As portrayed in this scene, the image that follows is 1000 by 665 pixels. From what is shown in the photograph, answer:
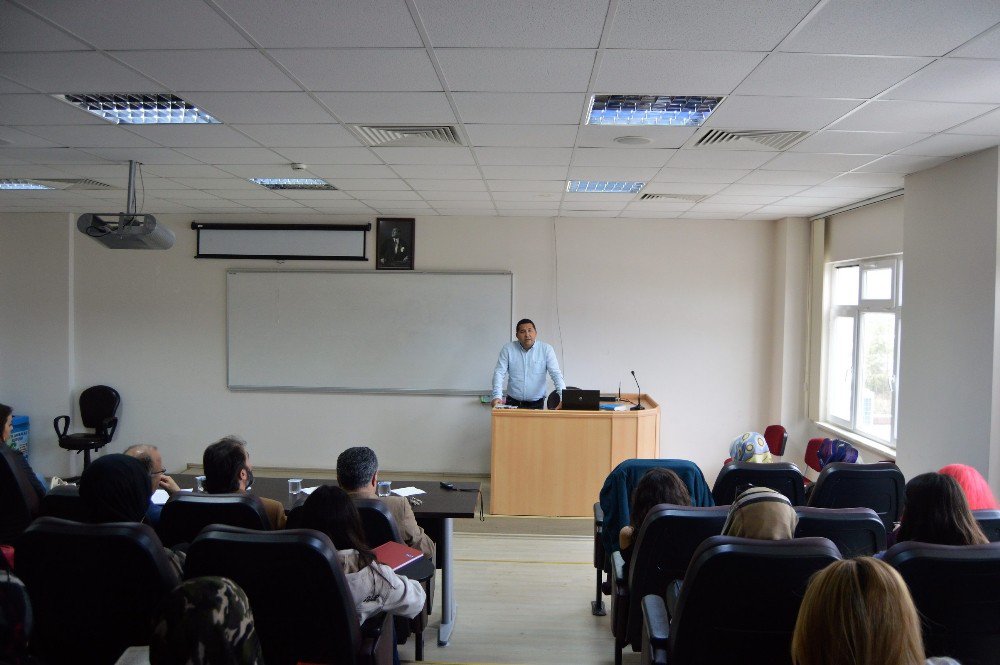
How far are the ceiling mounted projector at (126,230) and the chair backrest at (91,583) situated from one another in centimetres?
318

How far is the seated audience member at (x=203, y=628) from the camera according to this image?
4.31 feet

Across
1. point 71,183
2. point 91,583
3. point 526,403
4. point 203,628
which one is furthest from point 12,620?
point 71,183

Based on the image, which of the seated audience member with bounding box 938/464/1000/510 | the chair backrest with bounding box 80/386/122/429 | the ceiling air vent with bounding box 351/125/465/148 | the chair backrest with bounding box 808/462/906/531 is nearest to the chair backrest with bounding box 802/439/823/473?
the chair backrest with bounding box 808/462/906/531

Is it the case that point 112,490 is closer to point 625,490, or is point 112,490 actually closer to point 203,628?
point 203,628

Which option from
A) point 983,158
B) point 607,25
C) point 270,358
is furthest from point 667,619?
point 270,358

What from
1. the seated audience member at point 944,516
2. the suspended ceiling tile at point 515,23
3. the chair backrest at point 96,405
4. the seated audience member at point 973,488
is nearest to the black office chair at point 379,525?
the suspended ceiling tile at point 515,23

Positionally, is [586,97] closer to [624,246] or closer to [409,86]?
[409,86]

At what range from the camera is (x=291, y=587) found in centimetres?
202

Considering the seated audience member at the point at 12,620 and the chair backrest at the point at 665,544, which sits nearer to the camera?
the seated audience member at the point at 12,620

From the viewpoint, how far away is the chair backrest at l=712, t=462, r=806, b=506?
332 centimetres

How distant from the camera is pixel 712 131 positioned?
12.4 ft

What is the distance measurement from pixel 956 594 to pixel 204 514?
255 centimetres

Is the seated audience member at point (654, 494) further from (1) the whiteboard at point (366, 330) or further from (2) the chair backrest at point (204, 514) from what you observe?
(1) the whiteboard at point (366, 330)

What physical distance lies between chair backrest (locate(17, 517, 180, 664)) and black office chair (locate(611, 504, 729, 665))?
64.5 inches
